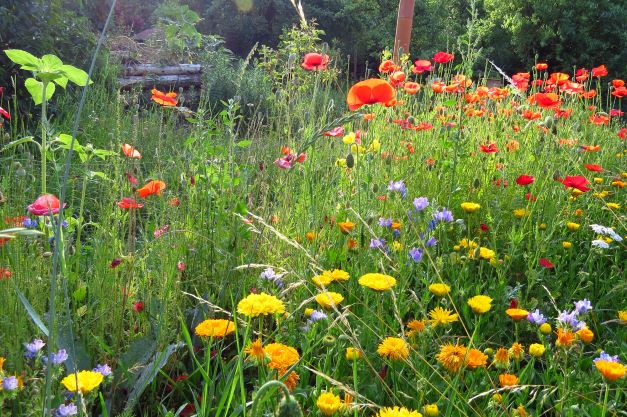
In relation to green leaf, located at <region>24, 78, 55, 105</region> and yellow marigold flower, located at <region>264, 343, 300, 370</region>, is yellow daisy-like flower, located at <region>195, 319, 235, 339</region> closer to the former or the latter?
yellow marigold flower, located at <region>264, 343, 300, 370</region>

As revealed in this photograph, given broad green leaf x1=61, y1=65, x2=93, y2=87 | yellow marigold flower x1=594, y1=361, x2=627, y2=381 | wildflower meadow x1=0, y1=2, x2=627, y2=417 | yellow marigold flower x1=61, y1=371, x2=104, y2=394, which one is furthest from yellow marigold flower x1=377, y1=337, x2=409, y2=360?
broad green leaf x1=61, y1=65, x2=93, y2=87

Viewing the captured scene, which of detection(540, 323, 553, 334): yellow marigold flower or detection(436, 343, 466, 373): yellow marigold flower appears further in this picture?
detection(540, 323, 553, 334): yellow marigold flower

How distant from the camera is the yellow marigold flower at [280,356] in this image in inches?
39.2

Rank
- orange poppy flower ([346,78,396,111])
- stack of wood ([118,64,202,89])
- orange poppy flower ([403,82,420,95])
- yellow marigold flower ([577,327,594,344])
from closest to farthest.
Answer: yellow marigold flower ([577,327,594,344]), orange poppy flower ([346,78,396,111]), orange poppy flower ([403,82,420,95]), stack of wood ([118,64,202,89])

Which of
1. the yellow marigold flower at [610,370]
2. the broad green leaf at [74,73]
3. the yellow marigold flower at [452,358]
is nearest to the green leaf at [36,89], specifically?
the broad green leaf at [74,73]

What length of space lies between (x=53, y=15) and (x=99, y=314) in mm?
3200

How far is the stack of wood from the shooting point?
578 cm

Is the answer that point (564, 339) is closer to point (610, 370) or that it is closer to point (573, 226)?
point (610, 370)

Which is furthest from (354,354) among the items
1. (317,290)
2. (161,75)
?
(161,75)

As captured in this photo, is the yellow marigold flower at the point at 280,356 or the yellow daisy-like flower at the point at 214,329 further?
the yellow daisy-like flower at the point at 214,329

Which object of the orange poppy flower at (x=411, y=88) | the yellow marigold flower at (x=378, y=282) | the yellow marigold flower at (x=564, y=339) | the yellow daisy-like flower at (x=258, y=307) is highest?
the orange poppy flower at (x=411, y=88)

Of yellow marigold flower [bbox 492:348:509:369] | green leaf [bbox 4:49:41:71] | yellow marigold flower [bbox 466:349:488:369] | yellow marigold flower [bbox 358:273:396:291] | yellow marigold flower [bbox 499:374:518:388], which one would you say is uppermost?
green leaf [bbox 4:49:41:71]

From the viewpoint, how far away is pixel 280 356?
101 cm

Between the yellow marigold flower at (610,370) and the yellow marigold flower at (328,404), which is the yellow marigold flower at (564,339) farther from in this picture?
the yellow marigold flower at (328,404)
